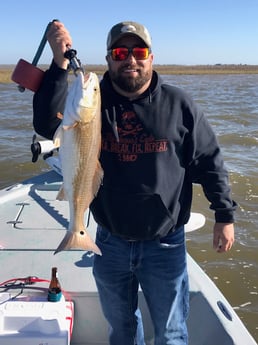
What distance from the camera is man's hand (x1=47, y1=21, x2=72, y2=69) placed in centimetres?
233

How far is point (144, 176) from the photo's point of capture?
2.68 meters

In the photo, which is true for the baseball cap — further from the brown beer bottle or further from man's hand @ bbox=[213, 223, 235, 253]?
the brown beer bottle

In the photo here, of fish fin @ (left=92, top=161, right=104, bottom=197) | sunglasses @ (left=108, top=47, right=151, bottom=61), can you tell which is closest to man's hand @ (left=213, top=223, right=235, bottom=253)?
fish fin @ (left=92, top=161, right=104, bottom=197)

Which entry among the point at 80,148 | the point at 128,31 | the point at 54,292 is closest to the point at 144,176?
the point at 80,148

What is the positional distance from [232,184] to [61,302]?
7568mm

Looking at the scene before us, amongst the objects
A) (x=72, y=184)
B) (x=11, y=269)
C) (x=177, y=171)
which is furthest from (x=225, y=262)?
(x=72, y=184)

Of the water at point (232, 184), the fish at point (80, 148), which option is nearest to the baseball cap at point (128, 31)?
the fish at point (80, 148)

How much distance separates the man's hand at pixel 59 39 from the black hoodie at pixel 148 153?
349 millimetres

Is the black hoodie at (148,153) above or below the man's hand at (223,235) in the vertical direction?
above

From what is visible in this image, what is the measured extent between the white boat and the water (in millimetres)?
1925

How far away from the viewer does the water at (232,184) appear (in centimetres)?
616

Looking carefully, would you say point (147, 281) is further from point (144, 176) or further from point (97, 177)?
point (97, 177)

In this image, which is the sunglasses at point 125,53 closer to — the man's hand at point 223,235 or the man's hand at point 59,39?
the man's hand at point 59,39

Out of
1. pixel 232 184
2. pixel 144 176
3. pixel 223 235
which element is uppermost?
pixel 144 176
